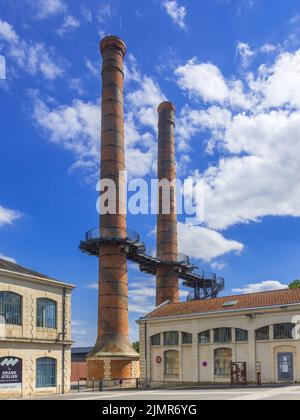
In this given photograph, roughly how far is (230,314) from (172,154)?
25.2 meters

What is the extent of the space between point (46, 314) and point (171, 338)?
11.0 metres

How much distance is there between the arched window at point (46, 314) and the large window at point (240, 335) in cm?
1136

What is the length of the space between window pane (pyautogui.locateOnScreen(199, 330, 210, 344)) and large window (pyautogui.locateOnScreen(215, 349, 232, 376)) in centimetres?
Result: 100

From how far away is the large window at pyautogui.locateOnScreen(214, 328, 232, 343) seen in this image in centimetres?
3482

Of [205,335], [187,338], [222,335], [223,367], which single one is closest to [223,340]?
[222,335]

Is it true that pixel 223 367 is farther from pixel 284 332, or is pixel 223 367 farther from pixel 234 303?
pixel 284 332

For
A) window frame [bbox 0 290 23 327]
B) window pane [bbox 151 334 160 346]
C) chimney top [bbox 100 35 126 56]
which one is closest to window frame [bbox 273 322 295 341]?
window pane [bbox 151 334 160 346]

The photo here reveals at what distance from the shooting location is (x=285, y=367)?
104 ft

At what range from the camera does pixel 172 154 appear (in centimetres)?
5644

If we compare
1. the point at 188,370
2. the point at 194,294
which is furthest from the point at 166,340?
the point at 194,294

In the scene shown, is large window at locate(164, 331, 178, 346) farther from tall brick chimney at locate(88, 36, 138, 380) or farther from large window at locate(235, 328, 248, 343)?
tall brick chimney at locate(88, 36, 138, 380)

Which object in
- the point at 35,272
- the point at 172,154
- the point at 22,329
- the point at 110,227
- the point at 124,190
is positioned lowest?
the point at 22,329

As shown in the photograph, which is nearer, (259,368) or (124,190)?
(259,368)

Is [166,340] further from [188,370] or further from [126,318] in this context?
[126,318]
